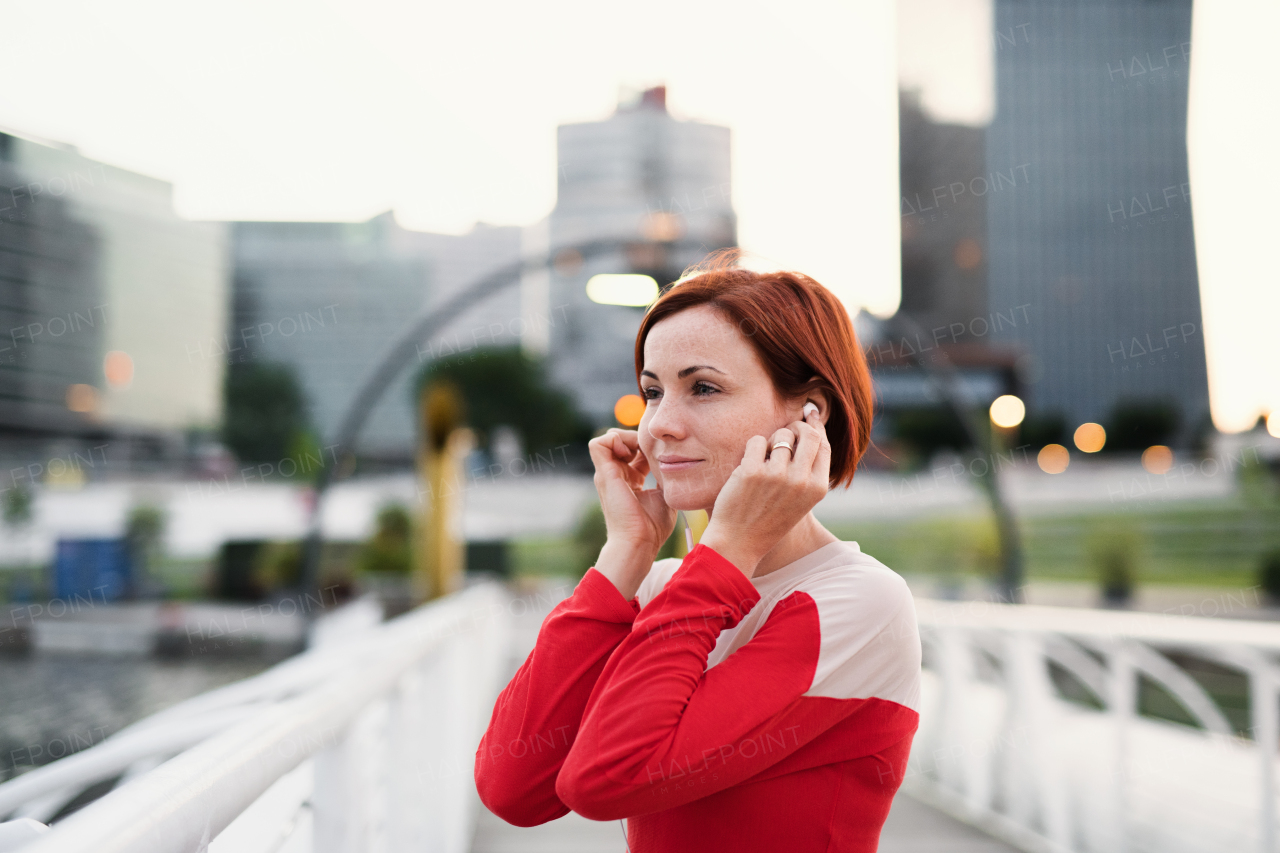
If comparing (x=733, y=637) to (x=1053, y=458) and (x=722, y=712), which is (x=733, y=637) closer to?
(x=722, y=712)

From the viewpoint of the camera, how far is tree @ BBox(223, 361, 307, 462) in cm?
5081

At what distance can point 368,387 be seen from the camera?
11859 mm

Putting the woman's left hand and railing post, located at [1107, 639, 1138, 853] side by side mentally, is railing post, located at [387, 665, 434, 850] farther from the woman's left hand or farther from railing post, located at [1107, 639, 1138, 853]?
railing post, located at [1107, 639, 1138, 853]

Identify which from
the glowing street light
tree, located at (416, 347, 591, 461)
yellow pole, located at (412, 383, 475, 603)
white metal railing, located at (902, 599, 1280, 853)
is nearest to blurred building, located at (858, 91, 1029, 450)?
tree, located at (416, 347, 591, 461)

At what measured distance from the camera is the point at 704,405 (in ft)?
3.40

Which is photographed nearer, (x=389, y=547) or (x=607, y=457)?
(x=607, y=457)

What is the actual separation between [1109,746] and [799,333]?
3.42 meters

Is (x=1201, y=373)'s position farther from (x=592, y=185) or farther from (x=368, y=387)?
(x=368, y=387)

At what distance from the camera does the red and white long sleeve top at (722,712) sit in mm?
867

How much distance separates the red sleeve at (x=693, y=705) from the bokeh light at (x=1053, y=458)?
7929 centimetres

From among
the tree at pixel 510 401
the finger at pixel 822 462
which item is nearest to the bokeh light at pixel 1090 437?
the tree at pixel 510 401

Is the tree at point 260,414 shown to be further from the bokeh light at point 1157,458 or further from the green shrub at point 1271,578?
the bokeh light at point 1157,458

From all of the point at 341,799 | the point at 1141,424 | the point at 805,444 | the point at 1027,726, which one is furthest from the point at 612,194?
the point at 805,444

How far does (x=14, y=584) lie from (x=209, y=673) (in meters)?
5.88
